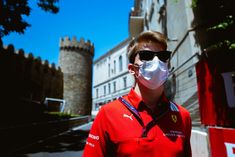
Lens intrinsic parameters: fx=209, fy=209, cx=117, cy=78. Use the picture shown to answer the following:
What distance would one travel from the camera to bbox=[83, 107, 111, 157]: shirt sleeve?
138cm

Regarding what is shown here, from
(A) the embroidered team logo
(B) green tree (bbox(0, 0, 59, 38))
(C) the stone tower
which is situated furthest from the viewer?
(C) the stone tower

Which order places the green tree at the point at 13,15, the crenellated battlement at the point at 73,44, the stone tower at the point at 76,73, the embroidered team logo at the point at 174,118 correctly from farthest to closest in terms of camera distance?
the crenellated battlement at the point at 73,44
the stone tower at the point at 76,73
the green tree at the point at 13,15
the embroidered team logo at the point at 174,118

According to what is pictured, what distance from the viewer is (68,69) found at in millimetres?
36938

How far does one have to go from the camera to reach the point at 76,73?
3697 centimetres

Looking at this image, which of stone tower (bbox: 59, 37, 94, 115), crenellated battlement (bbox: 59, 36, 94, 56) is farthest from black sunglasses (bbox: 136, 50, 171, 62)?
crenellated battlement (bbox: 59, 36, 94, 56)

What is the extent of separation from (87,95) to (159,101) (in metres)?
36.8

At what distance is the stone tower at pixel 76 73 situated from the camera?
36.4 m

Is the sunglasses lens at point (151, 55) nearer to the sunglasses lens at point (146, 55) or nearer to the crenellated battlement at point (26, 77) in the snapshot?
the sunglasses lens at point (146, 55)

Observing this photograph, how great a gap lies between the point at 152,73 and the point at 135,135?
531 mm

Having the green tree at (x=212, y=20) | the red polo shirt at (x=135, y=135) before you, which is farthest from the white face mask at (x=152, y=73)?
the green tree at (x=212, y=20)

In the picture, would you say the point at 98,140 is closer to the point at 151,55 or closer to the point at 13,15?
the point at 151,55

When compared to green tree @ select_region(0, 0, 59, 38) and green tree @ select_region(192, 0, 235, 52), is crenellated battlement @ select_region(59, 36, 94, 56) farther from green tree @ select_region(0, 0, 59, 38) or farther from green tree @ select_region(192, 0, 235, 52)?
green tree @ select_region(192, 0, 235, 52)

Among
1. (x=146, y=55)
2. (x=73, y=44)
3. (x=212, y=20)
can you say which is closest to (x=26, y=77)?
(x=73, y=44)

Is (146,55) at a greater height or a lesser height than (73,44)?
lesser
